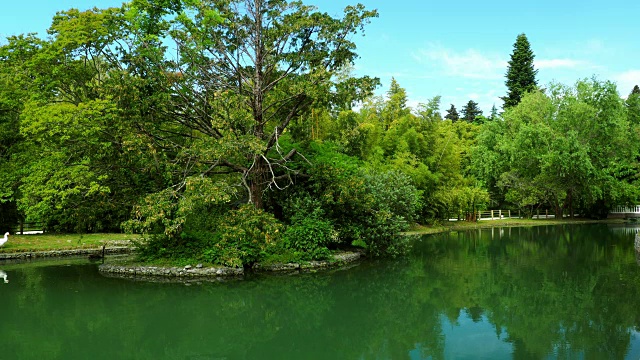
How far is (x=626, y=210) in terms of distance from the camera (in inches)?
1502

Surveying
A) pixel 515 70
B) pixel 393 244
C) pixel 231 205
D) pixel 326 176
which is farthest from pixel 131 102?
pixel 515 70

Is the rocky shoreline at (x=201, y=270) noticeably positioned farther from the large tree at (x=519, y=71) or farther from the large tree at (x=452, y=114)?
the large tree at (x=452, y=114)

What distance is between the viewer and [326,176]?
15289mm

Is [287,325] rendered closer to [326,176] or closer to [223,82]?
[326,176]

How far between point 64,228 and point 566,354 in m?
22.5

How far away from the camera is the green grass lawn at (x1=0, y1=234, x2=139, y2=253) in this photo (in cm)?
1775

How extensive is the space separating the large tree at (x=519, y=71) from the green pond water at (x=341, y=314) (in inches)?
1412

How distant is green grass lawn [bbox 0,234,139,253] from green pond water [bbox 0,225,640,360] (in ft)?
8.77

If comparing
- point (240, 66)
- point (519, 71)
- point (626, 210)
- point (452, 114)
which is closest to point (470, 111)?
point (452, 114)

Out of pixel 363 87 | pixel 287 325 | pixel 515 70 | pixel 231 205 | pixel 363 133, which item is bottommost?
pixel 287 325

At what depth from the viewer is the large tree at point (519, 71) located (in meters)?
47.8

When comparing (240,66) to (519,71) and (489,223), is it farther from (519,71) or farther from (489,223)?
(519,71)

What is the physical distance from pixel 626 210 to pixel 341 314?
123 feet

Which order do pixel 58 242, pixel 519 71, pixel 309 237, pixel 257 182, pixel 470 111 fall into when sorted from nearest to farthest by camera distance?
1. pixel 309 237
2. pixel 257 182
3. pixel 58 242
4. pixel 519 71
5. pixel 470 111
